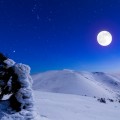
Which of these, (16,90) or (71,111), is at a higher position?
(16,90)

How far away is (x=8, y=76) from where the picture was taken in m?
13.6

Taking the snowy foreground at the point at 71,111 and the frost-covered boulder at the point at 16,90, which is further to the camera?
the snowy foreground at the point at 71,111

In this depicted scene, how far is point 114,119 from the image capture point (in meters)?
20.2

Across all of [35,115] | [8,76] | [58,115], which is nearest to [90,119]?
[58,115]

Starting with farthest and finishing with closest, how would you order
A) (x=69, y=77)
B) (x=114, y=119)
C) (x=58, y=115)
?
1. (x=69, y=77)
2. (x=114, y=119)
3. (x=58, y=115)

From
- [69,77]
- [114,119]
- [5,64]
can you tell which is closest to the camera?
[5,64]

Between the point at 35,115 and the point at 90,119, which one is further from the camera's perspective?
the point at 90,119

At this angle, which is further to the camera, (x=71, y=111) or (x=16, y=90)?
(x=71, y=111)

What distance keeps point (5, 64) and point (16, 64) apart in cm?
71

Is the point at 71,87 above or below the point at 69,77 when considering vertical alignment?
below

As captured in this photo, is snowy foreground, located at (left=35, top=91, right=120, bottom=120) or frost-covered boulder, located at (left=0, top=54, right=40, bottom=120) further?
snowy foreground, located at (left=35, top=91, right=120, bottom=120)

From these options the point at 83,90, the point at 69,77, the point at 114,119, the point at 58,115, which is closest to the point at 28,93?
the point at 58,115

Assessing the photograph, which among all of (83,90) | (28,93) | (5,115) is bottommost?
(5,115)

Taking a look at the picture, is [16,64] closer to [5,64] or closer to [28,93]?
[5,64]
